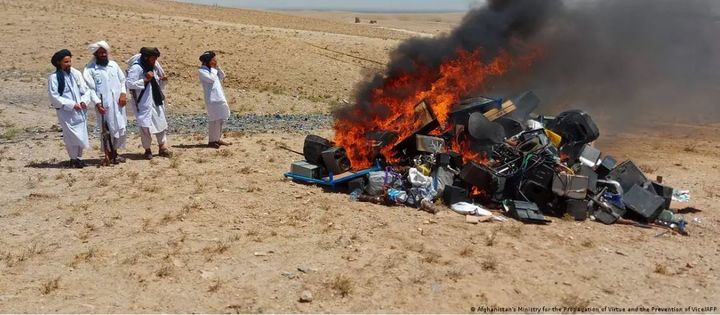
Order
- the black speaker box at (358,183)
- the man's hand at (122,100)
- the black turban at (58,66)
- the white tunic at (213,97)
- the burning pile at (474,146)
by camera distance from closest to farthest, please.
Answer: the burning pile at (474,146) < the black speaker box at (358,183) < the black turban at (58,66) < the man's hand at (122,100) < the white tunic at (213,97)

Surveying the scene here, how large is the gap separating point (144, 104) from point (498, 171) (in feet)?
20.0

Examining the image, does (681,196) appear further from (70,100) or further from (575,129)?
(70,100)

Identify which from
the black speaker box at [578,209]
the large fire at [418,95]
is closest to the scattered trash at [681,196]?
the black speaker box at [578,209]

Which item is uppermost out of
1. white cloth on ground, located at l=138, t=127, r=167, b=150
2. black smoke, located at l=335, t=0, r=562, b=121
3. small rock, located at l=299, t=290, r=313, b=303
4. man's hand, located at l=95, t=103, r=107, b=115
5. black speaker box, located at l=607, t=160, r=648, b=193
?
black smoke, located at l=335, t=0, r=562, b=121

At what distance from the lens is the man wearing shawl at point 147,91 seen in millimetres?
10242

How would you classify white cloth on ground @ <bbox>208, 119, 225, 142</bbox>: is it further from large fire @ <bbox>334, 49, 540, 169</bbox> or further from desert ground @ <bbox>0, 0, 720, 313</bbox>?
large fire @ <bbox>334, 49, 540, 169</bbox>

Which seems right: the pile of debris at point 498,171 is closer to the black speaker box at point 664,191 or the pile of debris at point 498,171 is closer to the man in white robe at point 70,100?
the black speaker box at point 664,191

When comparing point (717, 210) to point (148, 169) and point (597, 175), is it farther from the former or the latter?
point (148, 169)

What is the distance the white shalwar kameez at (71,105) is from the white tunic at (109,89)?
145 mm

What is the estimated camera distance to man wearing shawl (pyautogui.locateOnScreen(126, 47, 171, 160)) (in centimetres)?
1024

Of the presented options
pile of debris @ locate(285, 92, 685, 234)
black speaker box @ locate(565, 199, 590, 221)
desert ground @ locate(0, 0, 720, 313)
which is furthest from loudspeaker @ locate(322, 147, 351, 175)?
black speaker box @ locate(565, 199, 590, 221)

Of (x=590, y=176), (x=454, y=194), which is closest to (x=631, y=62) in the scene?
(x=590, y=176)

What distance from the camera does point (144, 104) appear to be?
10398mm

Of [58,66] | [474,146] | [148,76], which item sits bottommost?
[474,146]
